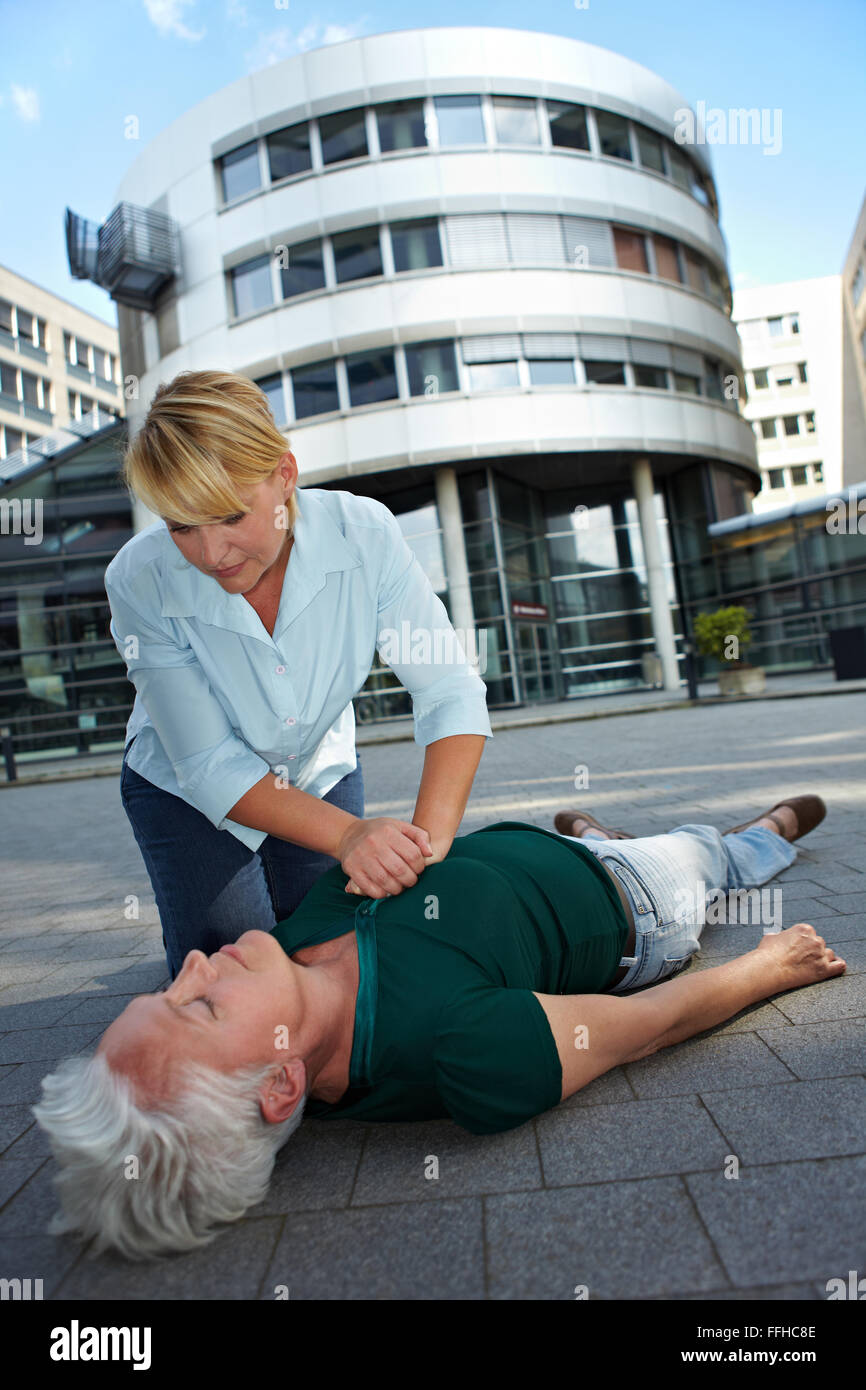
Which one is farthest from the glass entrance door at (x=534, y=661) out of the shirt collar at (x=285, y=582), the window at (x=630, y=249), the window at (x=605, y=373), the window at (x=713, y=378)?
the shirt collar at (x=285, y=582)

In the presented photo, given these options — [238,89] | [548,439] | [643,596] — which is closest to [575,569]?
[643,596]

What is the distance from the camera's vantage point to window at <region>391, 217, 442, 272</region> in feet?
76.9

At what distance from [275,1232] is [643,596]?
2650 cm

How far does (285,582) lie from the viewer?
9.36ft

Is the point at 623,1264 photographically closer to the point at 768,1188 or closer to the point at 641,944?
the point at 768,1188

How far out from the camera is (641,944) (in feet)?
8.93

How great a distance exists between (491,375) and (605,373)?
330 centimetres

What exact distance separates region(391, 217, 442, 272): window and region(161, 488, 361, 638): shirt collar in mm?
22821

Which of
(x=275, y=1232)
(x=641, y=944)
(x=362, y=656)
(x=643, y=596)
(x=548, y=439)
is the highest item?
(x=548, y=439)

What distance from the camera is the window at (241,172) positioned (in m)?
24.4

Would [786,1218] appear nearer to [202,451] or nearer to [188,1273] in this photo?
[188,1273]

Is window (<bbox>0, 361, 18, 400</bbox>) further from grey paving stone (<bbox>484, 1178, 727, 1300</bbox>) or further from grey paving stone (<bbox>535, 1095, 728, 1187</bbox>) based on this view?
grey paving stone (<bbox>484, 1178, 727, 1300</bbox>)

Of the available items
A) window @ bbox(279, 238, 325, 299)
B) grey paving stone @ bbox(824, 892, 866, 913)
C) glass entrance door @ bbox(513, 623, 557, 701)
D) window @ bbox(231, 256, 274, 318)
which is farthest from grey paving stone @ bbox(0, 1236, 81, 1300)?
window @ bbox(231, 256, 274, 318)

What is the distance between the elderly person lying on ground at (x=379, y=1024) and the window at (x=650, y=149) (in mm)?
28607
